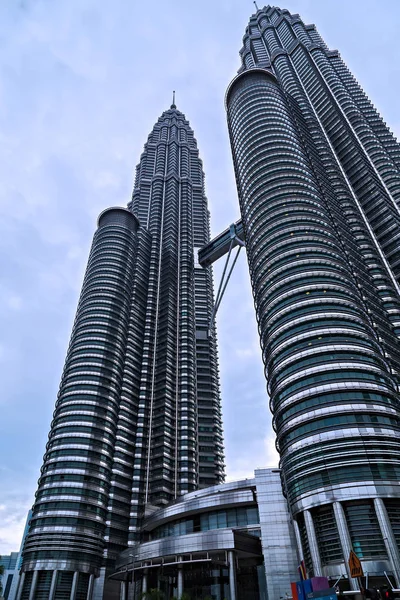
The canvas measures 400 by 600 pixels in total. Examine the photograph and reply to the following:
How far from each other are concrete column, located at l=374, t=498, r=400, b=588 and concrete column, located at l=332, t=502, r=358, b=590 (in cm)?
420

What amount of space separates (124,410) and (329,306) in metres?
71.4

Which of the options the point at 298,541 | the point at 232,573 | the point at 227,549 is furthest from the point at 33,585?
the point at 298,541

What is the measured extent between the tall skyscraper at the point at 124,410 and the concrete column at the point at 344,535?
196ft

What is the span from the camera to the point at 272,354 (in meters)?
80.4

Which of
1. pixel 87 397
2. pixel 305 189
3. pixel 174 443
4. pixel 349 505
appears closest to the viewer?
pixel 349 505

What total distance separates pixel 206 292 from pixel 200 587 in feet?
370

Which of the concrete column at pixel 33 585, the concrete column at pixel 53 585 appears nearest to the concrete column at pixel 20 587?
the concrete column at pixel 33 585

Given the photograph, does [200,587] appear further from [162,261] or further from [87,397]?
[162,261]

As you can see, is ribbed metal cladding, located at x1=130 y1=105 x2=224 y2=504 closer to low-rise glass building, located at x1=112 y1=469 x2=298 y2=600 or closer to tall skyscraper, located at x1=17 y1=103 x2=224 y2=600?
tall skyscraper, located at x1=17 y1=103 x2=224 y2=600

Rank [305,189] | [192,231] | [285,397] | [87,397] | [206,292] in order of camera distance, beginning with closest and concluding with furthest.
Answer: [285,397]
[305,189]
[87,397]
[206,292]
[192,231]

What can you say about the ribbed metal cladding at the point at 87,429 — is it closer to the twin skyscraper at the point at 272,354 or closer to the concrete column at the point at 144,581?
the twin skyscraper at the point at 272,354

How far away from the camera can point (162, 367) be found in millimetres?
142750

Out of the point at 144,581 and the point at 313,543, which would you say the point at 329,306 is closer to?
the point at 313,543

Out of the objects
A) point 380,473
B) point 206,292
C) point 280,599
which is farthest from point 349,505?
point 206,292
